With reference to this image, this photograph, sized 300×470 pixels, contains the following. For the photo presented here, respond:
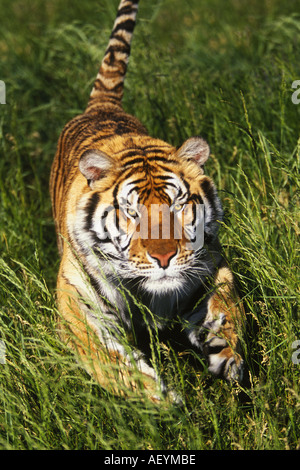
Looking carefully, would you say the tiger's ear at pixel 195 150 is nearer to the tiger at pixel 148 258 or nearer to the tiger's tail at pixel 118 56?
the tiger at pixel 148 258

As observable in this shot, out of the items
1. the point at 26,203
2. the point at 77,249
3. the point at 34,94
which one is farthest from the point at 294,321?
the point at 34,94

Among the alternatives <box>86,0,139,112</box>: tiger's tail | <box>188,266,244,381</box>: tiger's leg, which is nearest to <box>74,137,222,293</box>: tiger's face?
<box>188,266,244,381</box>: tiger's leg

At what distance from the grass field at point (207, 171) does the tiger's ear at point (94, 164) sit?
1.33 feet

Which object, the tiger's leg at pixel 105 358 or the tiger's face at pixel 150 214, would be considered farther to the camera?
the tiger's face at pixel 150 214

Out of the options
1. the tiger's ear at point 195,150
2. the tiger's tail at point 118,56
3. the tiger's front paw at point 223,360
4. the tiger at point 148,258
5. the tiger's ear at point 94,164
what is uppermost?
the tiger's tail at point 118,56

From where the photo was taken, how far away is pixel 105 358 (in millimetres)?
2252

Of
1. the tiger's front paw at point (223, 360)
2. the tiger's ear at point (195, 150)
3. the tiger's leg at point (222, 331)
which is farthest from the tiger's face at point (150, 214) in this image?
the tiger's front paw at point (223, 360)

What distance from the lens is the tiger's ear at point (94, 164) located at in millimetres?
2537

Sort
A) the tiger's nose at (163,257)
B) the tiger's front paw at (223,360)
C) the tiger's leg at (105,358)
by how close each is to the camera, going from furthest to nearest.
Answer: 1. the tiger's front paw at (223,360)
2. the tiger's nose at (163,257)
3. the tiger's leg at (105,358)

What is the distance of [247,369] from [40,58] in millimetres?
3479

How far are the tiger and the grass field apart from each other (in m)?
0.09

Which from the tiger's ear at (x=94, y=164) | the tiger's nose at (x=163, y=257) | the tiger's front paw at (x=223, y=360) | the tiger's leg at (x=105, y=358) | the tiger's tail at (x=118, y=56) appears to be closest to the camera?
the tiger's leg at (x=105, y=358)

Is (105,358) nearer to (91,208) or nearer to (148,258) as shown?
(148,258)
